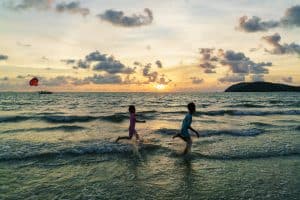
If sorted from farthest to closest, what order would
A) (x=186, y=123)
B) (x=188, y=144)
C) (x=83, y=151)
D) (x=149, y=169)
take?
1. (x=83, y=151)
2. (x=188, y=144)
3. (x=186, y=123)
4. (x=149, y=169)

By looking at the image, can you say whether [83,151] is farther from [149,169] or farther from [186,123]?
[186,123]

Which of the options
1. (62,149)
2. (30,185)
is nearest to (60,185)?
(30,185)

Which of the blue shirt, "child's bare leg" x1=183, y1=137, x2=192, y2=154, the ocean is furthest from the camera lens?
"child's bare leg" x1=183, y1=137, x2=192, y2=154

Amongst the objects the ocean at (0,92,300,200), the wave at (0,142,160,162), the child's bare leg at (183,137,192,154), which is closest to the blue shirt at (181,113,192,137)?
the child's bare leg at (183,137,192,154)

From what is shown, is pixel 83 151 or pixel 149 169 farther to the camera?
pixel 83 151

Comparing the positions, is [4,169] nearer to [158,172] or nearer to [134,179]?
[134,179]

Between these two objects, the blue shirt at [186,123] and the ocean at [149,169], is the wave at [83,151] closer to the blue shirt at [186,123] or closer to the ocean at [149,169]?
the ocean at [149,169]

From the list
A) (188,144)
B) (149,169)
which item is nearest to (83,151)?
(149,169)

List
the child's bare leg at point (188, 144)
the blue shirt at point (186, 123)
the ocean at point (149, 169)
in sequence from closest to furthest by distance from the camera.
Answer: the ocean at point (149, 169)
the blue shirt at point (186, 123)
the child's bare leg at point (188, 144)

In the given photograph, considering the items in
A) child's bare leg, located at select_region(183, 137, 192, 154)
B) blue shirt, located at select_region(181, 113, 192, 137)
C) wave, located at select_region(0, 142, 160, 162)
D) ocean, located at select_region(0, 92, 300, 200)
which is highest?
blue shirt, located at select_region(181, 113, 192, 137)

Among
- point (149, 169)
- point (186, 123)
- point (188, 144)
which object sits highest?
point (186, 123)

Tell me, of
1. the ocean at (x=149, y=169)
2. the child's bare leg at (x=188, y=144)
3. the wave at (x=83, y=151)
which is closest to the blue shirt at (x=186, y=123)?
the child's bare leg at (x=188, y=144)

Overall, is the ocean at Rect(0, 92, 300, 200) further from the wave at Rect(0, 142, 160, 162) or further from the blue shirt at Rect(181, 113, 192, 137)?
the blue shirt at Rect(181, 113, 192, 137)

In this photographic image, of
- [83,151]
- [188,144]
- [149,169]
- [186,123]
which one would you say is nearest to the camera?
[149,169]
